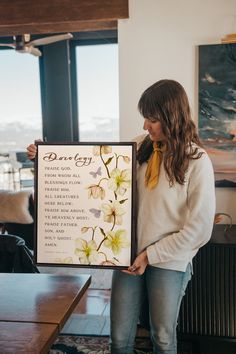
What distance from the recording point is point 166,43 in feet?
7.76

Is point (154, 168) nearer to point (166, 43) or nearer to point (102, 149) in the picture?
point (102, 149)

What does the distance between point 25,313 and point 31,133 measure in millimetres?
5355

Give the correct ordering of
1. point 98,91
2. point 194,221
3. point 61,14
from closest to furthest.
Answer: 1. point 194,221
2. point 61,14
3. point 98,91

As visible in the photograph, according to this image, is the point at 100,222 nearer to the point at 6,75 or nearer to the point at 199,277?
the point at 199,277

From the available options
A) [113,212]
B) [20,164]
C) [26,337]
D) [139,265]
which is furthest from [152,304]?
[20,164]

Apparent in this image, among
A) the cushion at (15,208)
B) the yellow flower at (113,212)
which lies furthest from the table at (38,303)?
the cushion at (15,208)

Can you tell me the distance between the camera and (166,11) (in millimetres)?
2354

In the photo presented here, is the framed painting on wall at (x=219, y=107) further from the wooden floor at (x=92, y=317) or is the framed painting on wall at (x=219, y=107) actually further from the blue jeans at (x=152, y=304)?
the wooden floor at (x=92, y=317)

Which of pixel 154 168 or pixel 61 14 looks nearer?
pixel 154 168

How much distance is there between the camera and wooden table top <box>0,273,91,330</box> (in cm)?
107

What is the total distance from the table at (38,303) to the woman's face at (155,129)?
1.92ft

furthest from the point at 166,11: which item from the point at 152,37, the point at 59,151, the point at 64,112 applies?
the point at 64,112

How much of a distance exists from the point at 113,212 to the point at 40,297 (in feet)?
1.35

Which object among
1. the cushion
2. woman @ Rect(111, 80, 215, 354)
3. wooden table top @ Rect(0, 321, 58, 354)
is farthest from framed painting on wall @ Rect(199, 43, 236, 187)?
the cushion
